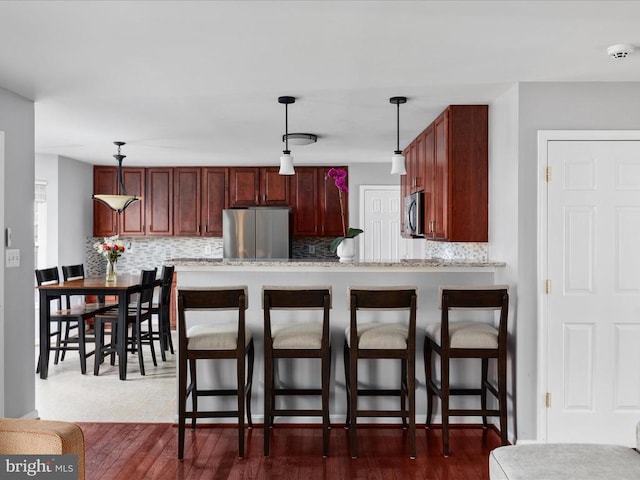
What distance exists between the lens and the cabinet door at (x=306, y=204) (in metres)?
7.27

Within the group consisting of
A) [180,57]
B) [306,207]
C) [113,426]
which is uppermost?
[180,57]

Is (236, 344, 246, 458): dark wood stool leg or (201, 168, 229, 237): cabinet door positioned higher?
(201, 168, 229, 237): cabinet door

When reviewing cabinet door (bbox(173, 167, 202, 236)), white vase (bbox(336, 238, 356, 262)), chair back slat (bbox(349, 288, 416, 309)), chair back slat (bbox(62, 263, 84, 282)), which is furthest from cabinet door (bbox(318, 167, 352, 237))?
chair back slat (bbox(349, 288, 416, 309))

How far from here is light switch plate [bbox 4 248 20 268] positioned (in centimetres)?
358

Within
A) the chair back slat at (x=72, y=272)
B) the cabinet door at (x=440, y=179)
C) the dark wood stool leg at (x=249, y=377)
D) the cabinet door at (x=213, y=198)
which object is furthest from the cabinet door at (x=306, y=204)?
the dark wood stool leg at (x=249, y=377)

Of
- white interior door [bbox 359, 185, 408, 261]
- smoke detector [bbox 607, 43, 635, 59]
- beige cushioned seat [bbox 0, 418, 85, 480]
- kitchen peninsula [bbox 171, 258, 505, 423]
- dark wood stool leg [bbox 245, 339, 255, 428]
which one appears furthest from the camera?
white interior door [bbox 359, 185, 408, 261]

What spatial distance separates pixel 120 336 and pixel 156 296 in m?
2.69

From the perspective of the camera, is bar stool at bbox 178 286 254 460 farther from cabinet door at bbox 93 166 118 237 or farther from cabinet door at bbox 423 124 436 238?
cabinet door at bbox 93 166 118 237

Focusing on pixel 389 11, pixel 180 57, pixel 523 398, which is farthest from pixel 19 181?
pixel 523 398

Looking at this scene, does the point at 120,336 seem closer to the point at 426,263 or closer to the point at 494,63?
the point at 426,263

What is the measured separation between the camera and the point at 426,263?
3766 mm

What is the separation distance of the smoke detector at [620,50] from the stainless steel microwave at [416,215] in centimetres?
224

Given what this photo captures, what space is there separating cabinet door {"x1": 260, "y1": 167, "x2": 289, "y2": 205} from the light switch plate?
3932 mm

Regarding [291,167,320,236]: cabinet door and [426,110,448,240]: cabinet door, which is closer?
[426,110,448,240]: cabinet door
